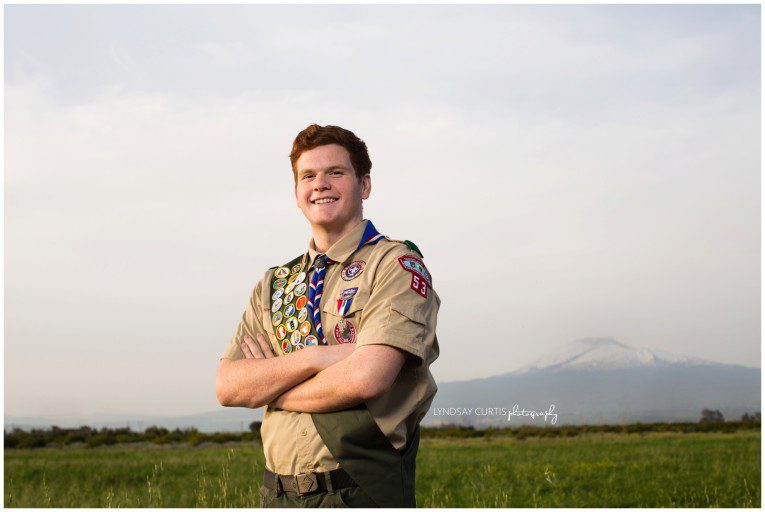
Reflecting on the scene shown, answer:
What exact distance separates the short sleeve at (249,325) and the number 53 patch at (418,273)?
1014 mm

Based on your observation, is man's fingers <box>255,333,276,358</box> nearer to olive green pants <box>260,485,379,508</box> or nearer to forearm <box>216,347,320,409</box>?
forearm <box>216,347,320,409</box>

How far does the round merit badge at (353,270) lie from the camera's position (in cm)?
391

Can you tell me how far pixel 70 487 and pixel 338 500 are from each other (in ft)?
31.1

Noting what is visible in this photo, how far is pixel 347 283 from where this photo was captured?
3.91m

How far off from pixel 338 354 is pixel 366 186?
107cm

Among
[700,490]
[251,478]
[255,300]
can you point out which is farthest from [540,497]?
[255,300]

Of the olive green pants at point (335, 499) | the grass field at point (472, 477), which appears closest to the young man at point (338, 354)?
the olive green pants at point (335, 499)

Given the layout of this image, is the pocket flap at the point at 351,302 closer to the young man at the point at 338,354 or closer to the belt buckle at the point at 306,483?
the young man at the point at 338,354

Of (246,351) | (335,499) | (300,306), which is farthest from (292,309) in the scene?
(335,499)

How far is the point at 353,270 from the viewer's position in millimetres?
3932

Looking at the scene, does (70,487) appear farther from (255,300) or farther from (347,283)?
(347,283)

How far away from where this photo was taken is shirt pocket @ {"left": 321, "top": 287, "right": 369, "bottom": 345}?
3.81 meters

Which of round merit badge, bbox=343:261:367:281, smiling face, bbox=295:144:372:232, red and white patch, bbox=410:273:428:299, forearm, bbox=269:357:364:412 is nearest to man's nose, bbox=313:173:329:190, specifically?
smiling face, bbox=295:144:372:232

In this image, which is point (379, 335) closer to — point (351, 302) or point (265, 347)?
point (351, 302)
